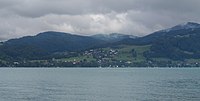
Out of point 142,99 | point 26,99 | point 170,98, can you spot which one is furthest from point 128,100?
point 26,99

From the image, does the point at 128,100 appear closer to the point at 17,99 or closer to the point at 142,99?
the point at 142,99

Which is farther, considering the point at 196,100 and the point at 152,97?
the point at 152,97

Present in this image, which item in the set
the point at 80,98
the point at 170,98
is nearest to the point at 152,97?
the point at 170,98

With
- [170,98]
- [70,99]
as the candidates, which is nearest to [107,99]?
[70,99]

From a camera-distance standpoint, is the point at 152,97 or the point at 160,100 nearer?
the point at 160,100

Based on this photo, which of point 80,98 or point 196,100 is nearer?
point 196,100

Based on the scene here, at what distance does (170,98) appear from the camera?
304 ft

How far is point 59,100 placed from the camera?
8875 centimetres

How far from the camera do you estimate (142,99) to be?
299ft

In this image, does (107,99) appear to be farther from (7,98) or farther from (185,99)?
(7,98)

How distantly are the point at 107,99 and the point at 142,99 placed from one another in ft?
27.0

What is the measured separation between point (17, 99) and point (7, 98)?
4008mm

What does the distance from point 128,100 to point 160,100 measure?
7344mm

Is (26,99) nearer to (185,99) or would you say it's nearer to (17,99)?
(17,99)
